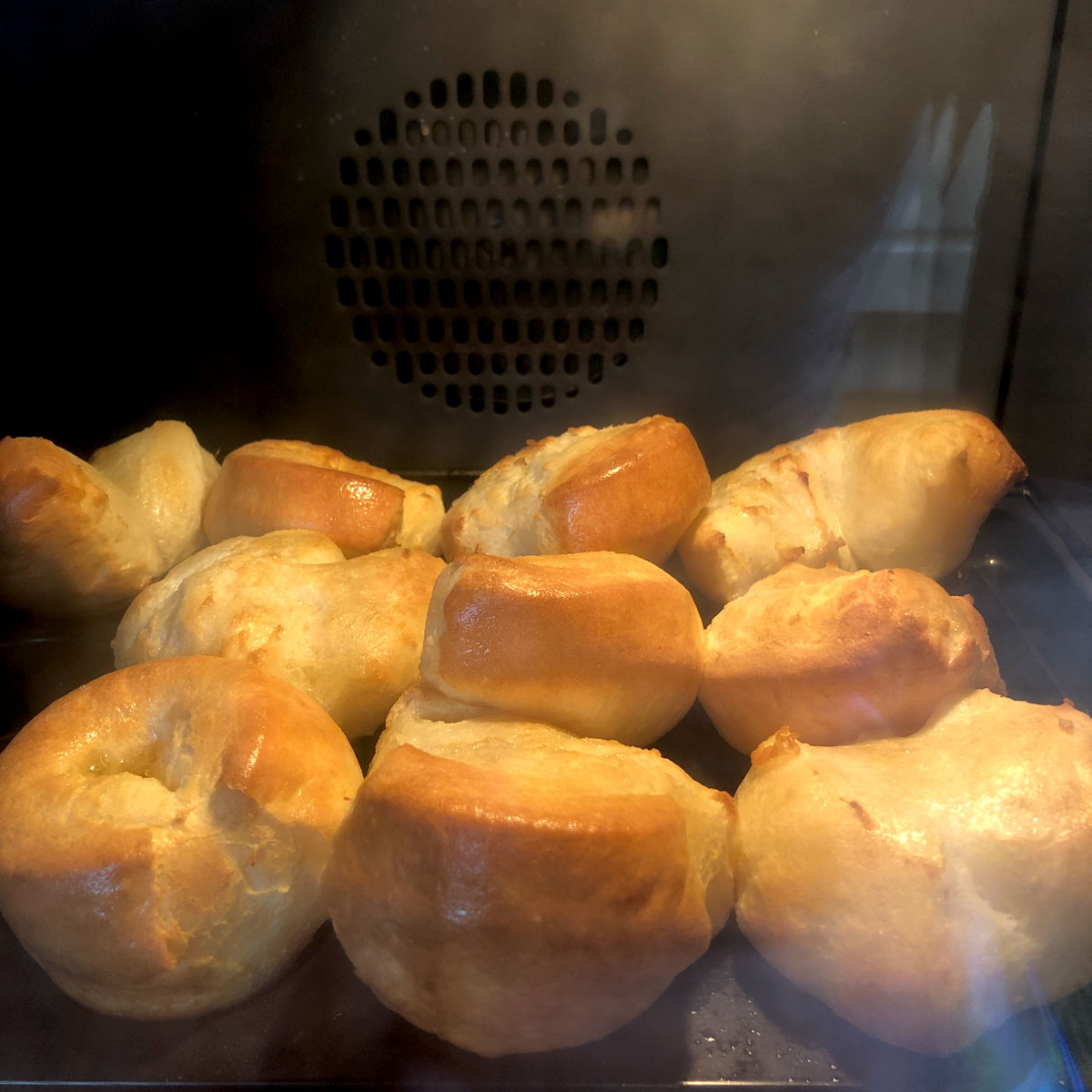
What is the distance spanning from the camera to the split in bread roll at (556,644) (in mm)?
895

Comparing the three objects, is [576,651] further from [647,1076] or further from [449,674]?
[647,1076]

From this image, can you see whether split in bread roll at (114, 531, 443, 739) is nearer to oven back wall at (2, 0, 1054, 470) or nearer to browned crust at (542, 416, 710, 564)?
browned crust at (542, 416, 710, 564)

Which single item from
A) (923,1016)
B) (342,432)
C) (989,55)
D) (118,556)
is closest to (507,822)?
(923,1016)

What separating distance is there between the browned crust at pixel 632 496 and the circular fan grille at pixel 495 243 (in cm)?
27

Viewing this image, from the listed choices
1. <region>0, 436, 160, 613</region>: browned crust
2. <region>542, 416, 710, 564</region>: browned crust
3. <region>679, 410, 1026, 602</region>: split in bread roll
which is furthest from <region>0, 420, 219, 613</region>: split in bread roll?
<region>679, 410, 1026, 602</region>: split in bread roll

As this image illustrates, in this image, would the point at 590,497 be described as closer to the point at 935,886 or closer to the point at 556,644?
the point at 556,644

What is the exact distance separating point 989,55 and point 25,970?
165 cm

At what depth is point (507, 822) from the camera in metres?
0.69

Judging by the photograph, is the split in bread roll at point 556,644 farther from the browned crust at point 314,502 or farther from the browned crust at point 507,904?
the browned crust at point 314,502

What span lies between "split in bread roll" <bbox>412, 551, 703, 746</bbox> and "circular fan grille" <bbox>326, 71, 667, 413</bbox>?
560mm

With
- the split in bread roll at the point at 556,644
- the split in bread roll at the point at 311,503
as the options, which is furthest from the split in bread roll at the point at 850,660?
the split in bread roll at the point at 311,503

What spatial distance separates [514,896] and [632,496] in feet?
2.00

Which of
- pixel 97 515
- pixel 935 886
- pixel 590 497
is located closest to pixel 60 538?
pixel 97 515

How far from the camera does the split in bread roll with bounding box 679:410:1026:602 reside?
1.18m
